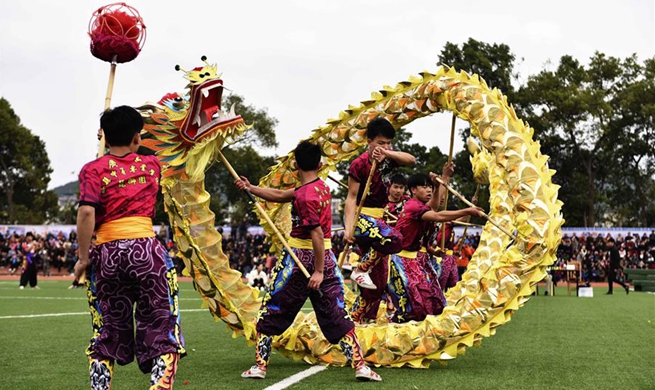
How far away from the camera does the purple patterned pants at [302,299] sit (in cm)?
754

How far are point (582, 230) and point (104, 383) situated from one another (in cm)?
3061

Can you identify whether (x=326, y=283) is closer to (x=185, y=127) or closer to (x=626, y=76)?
(x=185, y=127)

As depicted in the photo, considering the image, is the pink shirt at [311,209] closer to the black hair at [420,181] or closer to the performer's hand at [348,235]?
the performer's hand at [348,235]

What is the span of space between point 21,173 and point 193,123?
54410 millimetres

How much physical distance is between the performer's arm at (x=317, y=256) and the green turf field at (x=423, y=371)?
83cm

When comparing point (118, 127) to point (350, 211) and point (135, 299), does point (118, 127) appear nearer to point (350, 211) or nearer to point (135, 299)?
point (135, 299)

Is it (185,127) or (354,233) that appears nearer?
(185,127)

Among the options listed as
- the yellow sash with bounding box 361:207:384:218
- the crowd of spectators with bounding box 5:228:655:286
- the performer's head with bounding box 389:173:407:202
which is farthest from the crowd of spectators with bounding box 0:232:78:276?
the yellow sash with bounding box 361:207:384:218

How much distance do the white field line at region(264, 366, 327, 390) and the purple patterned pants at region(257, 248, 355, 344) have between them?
422mm

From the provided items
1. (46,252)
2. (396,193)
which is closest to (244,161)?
(46,252)

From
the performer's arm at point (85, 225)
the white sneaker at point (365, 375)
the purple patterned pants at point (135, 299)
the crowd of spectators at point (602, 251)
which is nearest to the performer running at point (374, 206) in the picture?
the white sneaker at point (365, 375)

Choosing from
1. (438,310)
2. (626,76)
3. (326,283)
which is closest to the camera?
(326,283)

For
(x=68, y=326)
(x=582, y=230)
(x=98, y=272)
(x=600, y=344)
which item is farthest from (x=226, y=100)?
(x=98, y=272)

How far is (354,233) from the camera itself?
893 cm
